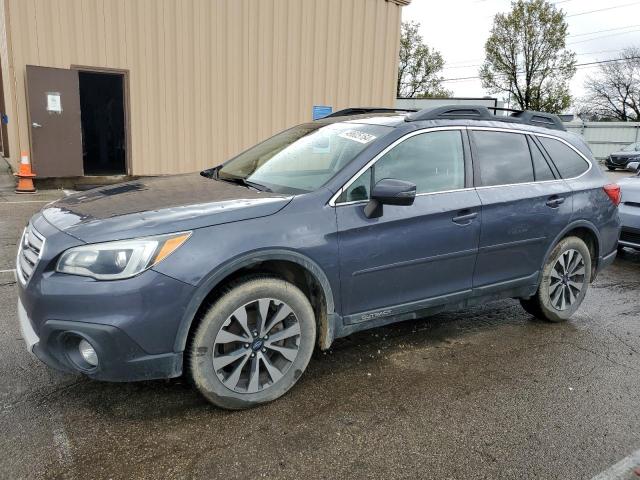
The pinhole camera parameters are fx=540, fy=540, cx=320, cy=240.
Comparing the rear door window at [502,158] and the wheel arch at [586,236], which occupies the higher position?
the rear door window at [502,158]

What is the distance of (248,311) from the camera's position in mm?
2881

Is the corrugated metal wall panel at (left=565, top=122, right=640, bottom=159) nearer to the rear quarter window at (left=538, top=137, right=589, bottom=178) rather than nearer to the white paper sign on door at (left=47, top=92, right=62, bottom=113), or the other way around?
the white paper sign on door at (left=47, top=92, right=62, bottom=113)

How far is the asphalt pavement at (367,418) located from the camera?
2.51 m

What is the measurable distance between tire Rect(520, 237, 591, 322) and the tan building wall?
10134mm

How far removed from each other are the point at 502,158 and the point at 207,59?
10.2m

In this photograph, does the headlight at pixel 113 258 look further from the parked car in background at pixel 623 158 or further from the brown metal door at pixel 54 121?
the parked car in background at pixel 623 158

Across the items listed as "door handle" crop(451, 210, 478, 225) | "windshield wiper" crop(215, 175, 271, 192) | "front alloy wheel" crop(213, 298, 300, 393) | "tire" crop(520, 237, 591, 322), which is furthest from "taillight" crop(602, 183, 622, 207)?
"front alloy wheel" crop(213, 298, 300, 393)

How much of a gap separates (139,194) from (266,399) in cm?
144

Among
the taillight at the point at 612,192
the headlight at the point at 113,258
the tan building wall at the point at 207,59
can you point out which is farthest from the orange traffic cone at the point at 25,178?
the taillight at the point at 612,192

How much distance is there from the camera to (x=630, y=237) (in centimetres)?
691

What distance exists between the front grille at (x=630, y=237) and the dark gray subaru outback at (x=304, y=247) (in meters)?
2.72

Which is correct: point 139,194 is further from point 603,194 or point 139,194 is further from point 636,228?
point 636,228

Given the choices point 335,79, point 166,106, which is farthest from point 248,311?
point 335,79

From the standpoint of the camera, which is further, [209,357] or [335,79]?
[335,79]
